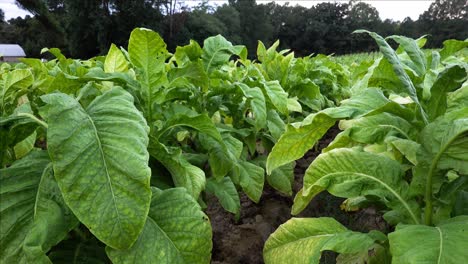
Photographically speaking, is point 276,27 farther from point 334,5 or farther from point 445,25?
point 445,25

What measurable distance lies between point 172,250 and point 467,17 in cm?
4719

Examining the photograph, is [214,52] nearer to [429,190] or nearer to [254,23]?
[429,190]

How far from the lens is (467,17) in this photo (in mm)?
40844

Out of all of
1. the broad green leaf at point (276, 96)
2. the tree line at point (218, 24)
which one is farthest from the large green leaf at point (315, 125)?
the tree line at point (218, 24)

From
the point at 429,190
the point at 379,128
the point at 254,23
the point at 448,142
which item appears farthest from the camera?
the point at 254,23

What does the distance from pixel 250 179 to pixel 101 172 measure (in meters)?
1.25

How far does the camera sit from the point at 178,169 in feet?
5.36

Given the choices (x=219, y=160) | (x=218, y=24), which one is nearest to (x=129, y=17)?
(x=218, y=24)

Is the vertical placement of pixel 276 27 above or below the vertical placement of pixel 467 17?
below

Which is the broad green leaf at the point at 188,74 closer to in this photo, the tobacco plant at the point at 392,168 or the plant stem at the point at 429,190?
the tobacco plant at the point at 392,168

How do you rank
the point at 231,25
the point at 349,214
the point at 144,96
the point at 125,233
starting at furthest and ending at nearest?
the point at 231,25 < the point at 349,214 < the point at 144,96 < the point at 125,233

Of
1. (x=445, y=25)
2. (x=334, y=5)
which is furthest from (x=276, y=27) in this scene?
(x=445, y=25)

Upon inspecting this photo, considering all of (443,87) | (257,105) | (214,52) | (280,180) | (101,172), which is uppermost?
(443,87)

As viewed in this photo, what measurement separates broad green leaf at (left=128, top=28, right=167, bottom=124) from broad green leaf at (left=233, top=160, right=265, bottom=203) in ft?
2.03
